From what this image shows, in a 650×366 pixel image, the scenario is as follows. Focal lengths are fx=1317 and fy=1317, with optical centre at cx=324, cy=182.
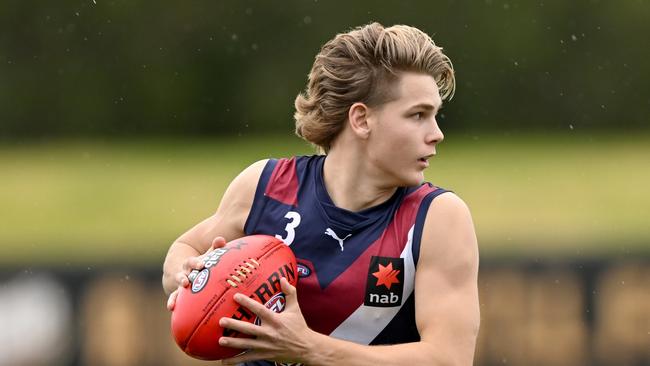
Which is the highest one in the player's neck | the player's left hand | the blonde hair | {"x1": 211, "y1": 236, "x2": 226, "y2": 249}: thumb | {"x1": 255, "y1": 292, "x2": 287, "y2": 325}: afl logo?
the blonde hair

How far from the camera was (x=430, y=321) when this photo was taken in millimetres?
5309

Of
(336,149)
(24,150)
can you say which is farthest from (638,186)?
(336,149)

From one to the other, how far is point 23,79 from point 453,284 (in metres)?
17.5

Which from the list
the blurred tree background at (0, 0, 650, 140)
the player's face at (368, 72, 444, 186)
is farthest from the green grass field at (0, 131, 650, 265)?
the player's face at (368, 72, 444, 186)

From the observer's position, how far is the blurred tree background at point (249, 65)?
830 inches

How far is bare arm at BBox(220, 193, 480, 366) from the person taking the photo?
504 cm

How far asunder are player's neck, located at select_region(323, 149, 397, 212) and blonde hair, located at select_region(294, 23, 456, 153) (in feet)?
0.52

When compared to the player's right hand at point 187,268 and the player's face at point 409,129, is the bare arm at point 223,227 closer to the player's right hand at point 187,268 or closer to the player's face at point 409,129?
the player's right hand at point 187,268

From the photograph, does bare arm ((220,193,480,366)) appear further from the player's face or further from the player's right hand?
the player's right hand

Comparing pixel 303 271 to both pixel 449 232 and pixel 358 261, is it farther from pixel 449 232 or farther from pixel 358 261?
pixel 449 232

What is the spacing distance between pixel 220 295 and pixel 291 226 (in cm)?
70

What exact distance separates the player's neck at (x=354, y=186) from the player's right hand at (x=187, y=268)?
59 centimetres

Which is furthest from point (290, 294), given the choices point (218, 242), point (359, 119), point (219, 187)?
point (219, 187)

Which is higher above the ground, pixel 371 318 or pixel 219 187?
pixel 219 187
